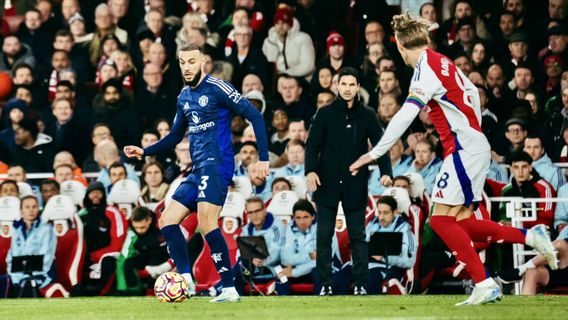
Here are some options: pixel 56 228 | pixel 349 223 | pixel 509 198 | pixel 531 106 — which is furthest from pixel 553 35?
pixel 56 228

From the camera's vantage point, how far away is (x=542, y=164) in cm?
1488

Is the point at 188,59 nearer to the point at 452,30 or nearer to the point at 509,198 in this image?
the point at 509,198

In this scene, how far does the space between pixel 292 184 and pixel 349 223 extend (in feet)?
8.90

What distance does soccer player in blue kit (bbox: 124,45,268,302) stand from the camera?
1103 centimetres

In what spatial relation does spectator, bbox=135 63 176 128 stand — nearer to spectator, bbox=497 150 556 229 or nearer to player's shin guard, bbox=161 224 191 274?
spectator, bbox=497 150 556 229

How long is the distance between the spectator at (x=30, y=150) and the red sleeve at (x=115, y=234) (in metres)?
2.37

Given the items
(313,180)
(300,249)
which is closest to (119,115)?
(300,249)

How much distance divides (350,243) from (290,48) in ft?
19.3

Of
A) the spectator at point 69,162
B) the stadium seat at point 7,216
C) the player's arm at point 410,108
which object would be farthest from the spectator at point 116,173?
the player's arm at point 410,108

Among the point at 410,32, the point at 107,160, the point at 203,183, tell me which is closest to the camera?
the point at 410,32

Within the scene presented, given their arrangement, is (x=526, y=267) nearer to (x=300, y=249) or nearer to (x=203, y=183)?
(x=300, y=249)

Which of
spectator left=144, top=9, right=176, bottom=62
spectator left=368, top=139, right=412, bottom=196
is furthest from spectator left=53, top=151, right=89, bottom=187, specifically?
spectator left=368, top=139, right=412, bottom=196

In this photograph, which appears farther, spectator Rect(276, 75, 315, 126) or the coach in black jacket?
spectator Rect(276, 75, 315, 126)

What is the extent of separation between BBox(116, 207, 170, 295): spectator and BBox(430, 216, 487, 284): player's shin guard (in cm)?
619
